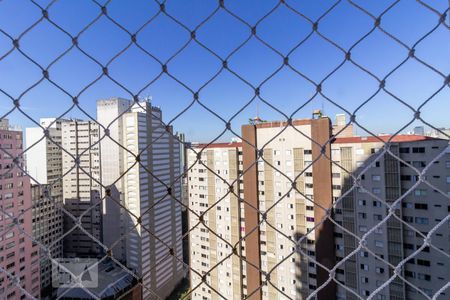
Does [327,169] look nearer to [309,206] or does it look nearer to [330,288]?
[309,206]

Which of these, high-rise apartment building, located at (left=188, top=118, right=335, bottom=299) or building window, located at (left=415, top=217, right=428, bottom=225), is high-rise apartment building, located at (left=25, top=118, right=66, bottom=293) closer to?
high-rise apartment building, located at (left=188, top=118, right=335, bottom=299)

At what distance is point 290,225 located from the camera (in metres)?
7.79

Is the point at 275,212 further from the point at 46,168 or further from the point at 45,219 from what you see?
the point at 46,168

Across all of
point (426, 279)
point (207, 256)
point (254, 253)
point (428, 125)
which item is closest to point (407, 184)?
point (426, 279)

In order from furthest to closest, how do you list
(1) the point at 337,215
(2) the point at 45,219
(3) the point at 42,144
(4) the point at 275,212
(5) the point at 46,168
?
(4) the point at 275,212, (1) the point at 337,215, (2) the point at 45,219, (5) the point at 46,168, (3) the point at 42,144

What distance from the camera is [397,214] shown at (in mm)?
6109

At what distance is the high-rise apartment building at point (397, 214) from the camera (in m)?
5.75

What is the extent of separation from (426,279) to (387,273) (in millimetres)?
703

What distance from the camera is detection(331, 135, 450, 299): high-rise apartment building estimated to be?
5754 millimetres

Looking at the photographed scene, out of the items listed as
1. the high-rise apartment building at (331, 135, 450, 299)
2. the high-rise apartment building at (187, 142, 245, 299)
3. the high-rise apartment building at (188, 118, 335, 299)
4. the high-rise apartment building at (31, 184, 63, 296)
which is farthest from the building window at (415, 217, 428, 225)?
the high-rise apartment building at (31, 184, 63, 296)

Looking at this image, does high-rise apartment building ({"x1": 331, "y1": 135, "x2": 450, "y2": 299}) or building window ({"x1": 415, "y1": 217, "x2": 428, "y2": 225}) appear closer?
high-rise apartment building ({"x1": 331, "y1": 135, "x2": 450, "y2": 299})

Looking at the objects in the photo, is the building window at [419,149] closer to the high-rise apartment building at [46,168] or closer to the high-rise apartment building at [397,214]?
the high-rise apartment building at [397,214]

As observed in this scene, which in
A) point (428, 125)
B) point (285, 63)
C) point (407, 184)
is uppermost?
point (285, 63)

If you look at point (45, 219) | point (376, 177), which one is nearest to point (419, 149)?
point (376, 177)
